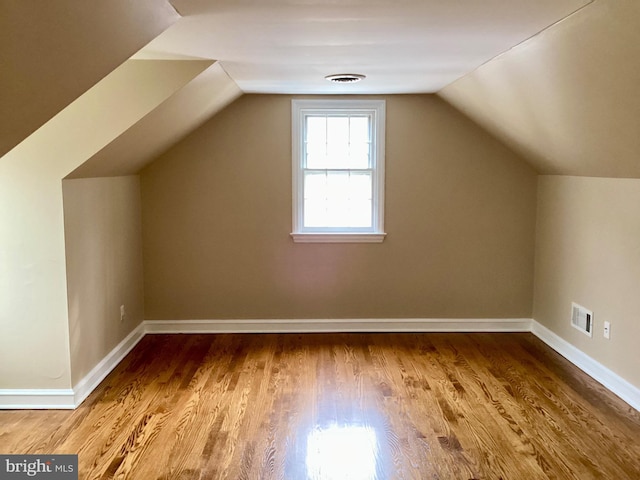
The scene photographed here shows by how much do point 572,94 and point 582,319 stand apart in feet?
6.37

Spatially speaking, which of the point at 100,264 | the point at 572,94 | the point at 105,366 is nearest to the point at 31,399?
the point at 105,366

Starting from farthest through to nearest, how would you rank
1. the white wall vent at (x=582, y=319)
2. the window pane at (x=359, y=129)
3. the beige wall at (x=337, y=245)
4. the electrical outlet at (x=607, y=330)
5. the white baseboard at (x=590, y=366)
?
the window pane at (x=359, y=129)
the beige wall at (x=337, y=245)
the white wall vent at (x=582, y=319)
the electrical outlet at (x=607, y=330)
the white baseboard at (x=590, y=366)

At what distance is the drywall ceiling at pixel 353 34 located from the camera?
7.60 feet

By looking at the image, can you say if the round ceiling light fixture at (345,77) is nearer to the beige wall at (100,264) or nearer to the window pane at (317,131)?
the window pane at (317,131)

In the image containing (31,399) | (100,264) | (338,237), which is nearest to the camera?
(31,399)

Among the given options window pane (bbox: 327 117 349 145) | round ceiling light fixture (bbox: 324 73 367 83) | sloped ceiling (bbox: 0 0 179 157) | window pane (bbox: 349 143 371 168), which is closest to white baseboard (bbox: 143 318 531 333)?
window pane (bbox: 349 143 371 168)

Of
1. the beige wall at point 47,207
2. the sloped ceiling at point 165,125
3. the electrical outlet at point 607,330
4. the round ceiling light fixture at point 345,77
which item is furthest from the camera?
the round ceiling light fixture at point 345,77

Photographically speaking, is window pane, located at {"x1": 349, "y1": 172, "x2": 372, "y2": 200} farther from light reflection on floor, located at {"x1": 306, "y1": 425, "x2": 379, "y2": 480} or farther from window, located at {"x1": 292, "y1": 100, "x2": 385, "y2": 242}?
light reflection on floor, located at {"x1": 306, "y1": 425, "x2": 379, "y2": 480}

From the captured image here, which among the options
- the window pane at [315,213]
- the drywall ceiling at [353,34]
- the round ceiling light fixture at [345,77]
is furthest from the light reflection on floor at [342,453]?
the round ceiling light fixture at [345,77]

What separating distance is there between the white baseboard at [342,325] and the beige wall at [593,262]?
0.37 m

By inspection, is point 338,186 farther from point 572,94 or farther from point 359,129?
point 572,94

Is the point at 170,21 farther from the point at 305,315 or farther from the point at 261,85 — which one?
the point at 305,315

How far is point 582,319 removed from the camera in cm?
427

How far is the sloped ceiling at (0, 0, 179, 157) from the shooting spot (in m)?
1.61
